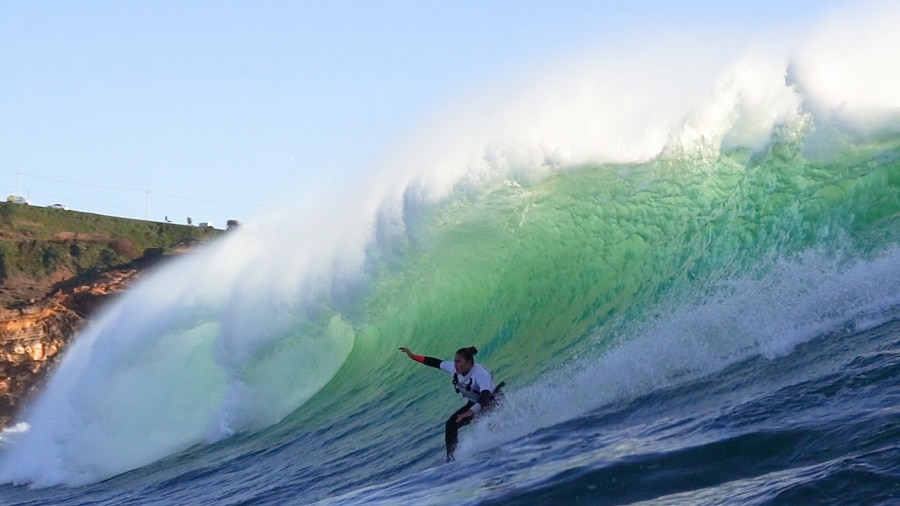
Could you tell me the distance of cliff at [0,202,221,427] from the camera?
3244cm

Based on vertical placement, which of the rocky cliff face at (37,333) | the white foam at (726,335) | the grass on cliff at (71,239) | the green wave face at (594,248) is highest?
the grass on cliff at (71,239)

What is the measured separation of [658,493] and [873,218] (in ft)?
16.8

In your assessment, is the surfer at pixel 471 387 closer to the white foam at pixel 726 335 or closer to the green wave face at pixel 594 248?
the white foam at pixel 726 335

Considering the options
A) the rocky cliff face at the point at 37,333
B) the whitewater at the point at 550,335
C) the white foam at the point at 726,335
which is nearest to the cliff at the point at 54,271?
the rocky cliff face at the point at 37,333

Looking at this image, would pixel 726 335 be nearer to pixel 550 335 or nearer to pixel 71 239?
pixel 550 335

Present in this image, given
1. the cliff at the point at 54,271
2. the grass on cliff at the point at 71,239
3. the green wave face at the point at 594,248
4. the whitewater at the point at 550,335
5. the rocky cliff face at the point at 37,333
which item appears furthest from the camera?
the grass on cliff at the point at 71,239

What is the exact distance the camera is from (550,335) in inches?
493

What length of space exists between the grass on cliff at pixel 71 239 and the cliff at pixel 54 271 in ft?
0.10

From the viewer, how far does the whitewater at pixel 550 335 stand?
6.97 metres

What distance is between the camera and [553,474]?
700 centimetres

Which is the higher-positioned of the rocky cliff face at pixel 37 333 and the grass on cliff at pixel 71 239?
the grass on cliff at pixel 71 239

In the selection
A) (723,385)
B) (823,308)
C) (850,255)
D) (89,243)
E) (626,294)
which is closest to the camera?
(723,385)

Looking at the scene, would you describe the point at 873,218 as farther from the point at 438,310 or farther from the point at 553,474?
the point at 438,310

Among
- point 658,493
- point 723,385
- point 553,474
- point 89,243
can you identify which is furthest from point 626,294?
point 89,243
